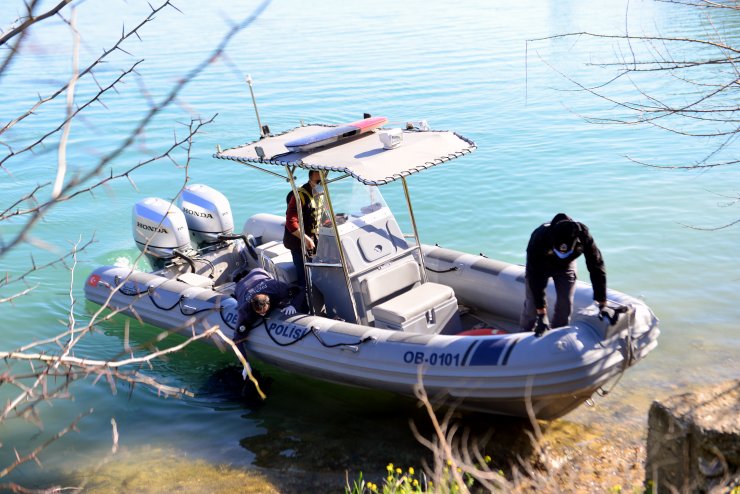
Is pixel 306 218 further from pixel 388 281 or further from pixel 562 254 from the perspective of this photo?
pixel 562 254

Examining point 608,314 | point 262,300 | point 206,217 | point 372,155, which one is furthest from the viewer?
point 206,217

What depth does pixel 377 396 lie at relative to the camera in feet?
19.6

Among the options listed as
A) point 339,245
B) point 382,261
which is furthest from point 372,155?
point 382,261

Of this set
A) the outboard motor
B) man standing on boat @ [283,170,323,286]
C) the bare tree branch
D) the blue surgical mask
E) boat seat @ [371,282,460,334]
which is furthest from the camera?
the outboard motor

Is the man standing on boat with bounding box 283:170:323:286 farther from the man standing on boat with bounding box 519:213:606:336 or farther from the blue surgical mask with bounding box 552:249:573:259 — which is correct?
the blue surgical mask with bounding box 552:249:573:259

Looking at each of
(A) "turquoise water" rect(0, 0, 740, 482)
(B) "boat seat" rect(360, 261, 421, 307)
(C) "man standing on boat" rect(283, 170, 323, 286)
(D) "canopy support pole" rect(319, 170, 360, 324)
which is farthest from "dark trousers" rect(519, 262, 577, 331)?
(C) "man standing on boat" rect(283, 170, 323, 286)

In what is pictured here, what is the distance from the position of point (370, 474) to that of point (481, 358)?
3.63 ft

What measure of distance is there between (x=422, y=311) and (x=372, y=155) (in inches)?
49.4

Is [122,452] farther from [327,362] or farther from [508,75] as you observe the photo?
[508,75]

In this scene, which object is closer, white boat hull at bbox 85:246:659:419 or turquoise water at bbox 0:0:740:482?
white boat hull at bbox 85:246:659:419

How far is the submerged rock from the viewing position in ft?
10.7

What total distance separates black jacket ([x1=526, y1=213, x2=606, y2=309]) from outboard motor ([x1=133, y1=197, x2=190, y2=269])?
384 centimetres

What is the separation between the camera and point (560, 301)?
204 inches

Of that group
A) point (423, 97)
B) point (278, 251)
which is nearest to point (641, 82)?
point (423, 97)
